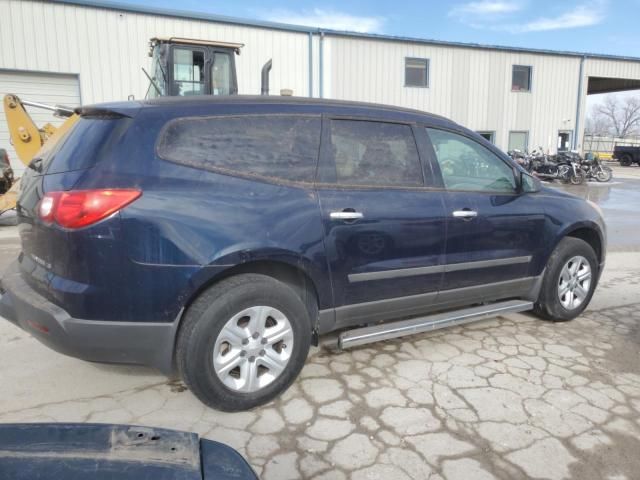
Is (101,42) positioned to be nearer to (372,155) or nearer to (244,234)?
(372,155)

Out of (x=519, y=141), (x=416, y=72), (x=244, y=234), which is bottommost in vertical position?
(x=244, y=234)

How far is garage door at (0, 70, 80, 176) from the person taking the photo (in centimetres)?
1348

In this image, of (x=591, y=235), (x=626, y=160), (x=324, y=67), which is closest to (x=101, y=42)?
(x=324, y=67)

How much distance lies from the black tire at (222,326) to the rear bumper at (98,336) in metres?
0.09

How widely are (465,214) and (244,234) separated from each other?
1.68 metres

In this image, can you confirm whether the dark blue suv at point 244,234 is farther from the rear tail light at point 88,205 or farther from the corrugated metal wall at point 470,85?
the corrugated metal wall at point 470,85

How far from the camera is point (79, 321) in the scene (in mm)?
2514

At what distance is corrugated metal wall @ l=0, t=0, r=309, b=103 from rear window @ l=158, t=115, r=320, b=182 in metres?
13.1

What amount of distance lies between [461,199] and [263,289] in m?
1.65

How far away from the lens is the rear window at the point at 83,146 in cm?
259

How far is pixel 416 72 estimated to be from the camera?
1909cm

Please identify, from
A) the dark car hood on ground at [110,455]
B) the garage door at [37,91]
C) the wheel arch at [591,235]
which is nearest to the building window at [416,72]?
the garage door at [37,91]

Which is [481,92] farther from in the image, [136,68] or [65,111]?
[65,111]

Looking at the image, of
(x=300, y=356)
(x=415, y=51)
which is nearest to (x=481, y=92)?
(x=415, y=51)
